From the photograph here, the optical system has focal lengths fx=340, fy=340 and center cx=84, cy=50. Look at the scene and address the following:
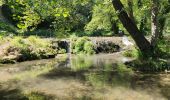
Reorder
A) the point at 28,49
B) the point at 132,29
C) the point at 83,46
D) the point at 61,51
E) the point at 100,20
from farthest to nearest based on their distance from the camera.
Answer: the point at 83,46
the point at 61,51
the point at 100,20
the point at 28,49
the point at 132,29

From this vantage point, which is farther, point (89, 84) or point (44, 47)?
point (44, 47)

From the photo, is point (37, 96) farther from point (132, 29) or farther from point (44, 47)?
point (44, 47)

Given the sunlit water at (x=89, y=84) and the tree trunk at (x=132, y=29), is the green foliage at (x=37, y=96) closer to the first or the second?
the sunlit water at (x=89, y=84)

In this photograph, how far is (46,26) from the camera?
57938mm

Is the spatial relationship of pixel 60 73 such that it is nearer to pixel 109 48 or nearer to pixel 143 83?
pixel 143 83

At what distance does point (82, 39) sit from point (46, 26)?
74.7 ft

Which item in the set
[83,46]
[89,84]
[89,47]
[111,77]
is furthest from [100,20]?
[89,84]

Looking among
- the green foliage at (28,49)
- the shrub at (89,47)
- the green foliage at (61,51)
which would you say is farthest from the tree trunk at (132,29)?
the green foliage at (61,51)

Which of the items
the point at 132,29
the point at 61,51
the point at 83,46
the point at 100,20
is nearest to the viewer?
the point at 132,29

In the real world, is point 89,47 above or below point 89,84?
above

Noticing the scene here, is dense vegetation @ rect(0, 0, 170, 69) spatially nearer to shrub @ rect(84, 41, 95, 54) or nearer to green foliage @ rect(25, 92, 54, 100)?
shrub @ rect(84, 41, 95, 54)

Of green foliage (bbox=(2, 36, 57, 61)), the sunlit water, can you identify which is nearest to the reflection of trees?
the sunlit water

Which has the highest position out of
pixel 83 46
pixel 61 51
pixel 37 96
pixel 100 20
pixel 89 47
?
pixel 100 20

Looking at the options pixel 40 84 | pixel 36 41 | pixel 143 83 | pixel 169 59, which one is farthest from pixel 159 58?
pixel 36 41
